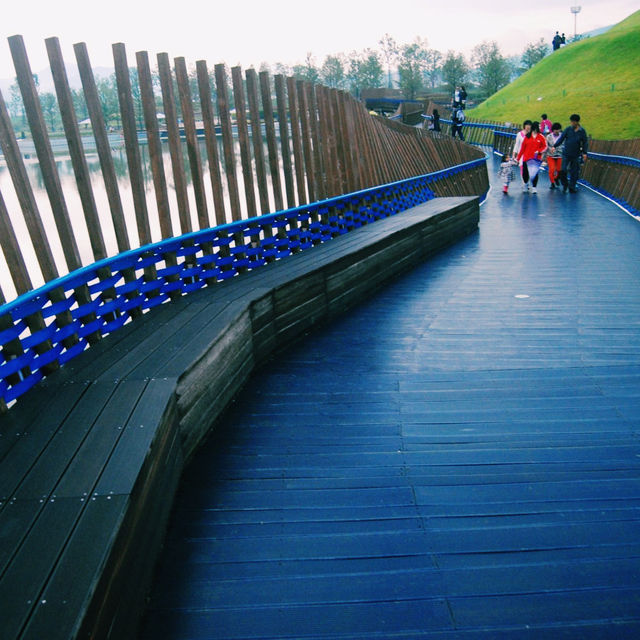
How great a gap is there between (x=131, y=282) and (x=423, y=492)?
2.42 m

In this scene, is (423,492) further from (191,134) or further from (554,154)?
(554,154)

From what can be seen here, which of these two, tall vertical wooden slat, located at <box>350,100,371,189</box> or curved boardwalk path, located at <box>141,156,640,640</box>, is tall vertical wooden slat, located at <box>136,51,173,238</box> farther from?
tall vertical wooden slat, located at <box>350,100,371,189</box>

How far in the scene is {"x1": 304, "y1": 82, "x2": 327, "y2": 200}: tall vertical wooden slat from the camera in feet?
22.8

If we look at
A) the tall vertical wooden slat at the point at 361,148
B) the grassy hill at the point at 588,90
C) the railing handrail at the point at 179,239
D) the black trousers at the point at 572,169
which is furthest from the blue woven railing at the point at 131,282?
the grassy hill at the point at 588,90

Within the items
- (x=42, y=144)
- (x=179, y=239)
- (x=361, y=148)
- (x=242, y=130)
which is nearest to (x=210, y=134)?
(x=242, y=130)

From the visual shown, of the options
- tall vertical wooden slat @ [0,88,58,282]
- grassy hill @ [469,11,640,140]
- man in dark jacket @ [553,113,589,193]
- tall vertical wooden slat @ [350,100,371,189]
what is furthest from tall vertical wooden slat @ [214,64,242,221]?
grassy hill @ [469,11,640,140]

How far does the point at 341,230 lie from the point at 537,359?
3687 mm

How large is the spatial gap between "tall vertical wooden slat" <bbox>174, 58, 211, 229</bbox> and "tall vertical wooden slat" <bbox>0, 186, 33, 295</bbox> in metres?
1.78

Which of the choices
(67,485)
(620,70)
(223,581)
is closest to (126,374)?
(67,485)

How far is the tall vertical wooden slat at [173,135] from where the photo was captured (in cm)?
466

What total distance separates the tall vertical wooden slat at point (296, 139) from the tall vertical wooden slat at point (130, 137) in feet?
7.84

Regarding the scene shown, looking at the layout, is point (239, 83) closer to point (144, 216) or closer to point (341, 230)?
point (144, 216)

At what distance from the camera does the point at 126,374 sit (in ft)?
11.0

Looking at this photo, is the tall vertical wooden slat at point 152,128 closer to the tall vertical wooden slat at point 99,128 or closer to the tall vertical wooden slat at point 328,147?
the tall vertical wooden slat at point 99,128
